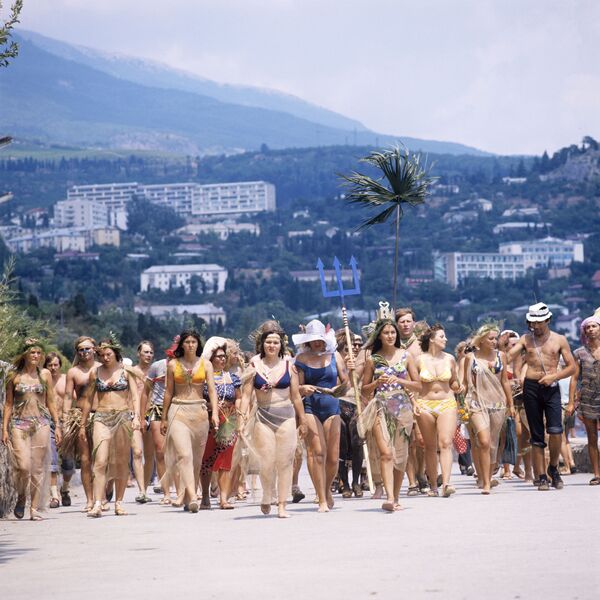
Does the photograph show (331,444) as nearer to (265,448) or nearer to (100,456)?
(265,448)

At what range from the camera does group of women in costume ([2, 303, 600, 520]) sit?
12945 millimetres

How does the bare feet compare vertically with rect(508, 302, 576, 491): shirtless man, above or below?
below

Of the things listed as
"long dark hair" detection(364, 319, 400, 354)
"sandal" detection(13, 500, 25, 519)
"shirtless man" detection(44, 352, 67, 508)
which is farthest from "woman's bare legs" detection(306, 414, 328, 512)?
"shirtless man" detection(44, 352, 67, 508)

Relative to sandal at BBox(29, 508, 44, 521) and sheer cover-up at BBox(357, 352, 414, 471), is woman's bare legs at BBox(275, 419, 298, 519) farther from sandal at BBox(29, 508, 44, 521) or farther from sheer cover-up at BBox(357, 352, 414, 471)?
sandal at BBox(29, 508, 44, 521)

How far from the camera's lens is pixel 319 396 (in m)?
13.2

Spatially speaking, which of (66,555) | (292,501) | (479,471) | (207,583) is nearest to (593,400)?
(479,471)

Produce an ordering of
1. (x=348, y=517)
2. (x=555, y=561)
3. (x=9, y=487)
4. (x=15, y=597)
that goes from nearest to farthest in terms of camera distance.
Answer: (x=15, y=597) < (x=555, y=561) < (x=348, y=517) < (x=9, y=487)

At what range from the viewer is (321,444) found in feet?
43.4

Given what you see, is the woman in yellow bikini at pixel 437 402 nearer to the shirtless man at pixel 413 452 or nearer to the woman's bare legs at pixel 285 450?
the shirtless man at pixel 413 452

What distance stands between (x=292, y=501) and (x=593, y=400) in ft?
8.76

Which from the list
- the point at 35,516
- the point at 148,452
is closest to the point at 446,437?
the point at 35,516

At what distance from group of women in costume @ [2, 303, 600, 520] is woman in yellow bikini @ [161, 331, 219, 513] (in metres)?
0.01

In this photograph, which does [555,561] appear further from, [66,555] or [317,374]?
[317,374]

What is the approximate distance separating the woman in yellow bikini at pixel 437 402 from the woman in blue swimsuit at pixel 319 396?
1032mm
